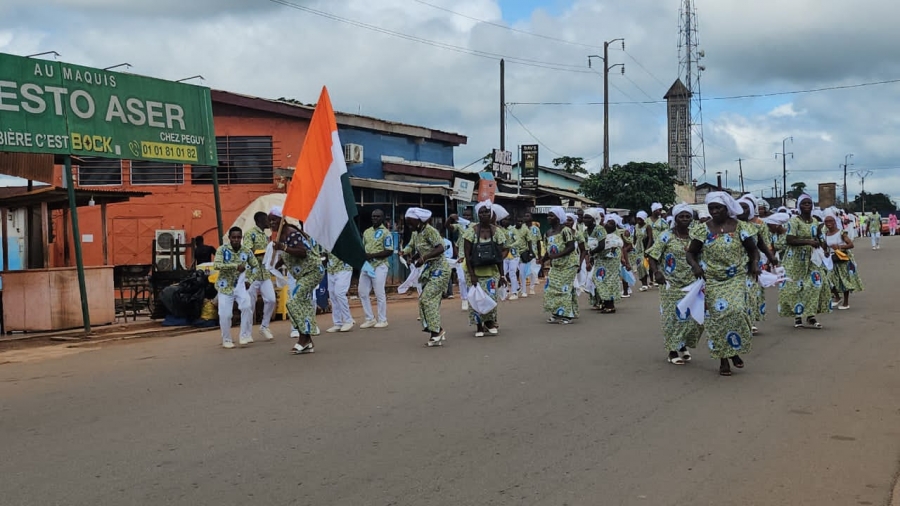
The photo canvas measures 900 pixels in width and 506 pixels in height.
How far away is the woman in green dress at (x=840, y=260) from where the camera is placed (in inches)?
536

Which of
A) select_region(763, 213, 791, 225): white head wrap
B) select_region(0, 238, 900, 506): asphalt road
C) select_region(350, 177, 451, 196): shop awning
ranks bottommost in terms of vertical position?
select_region(0, 238, 900, 506): asphalt road

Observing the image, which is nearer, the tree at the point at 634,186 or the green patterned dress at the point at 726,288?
the green patterned dress at the point at 726,288

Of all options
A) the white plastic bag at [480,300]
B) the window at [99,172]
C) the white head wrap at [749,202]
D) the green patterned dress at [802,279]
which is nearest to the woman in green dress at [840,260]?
the green patterned dress at [802,279]

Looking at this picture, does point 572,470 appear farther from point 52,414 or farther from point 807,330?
point 807,330

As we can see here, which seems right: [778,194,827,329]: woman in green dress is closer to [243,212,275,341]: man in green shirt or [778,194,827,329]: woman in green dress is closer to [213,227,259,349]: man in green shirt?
[243,212,275,341]: man in green shirt

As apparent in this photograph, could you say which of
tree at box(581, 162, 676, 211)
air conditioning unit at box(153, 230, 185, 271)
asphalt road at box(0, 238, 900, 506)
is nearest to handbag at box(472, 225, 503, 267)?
asphalt road at box(0, 238, 900, 506)

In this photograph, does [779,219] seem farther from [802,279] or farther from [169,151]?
[169,151]

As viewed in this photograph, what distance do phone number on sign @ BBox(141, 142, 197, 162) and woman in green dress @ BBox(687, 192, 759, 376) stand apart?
Answer: 9.61 m

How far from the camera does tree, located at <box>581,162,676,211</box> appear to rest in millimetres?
42250

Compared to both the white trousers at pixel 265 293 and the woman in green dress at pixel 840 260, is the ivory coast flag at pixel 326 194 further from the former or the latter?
the woman in green dress at pixel 840 260

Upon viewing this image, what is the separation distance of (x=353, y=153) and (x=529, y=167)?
8912mm

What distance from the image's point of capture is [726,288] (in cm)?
843

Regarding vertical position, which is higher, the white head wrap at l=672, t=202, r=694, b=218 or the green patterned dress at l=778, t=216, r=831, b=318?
the white head wrap at l=672, t=202, r=694, b=218

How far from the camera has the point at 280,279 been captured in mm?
12102
